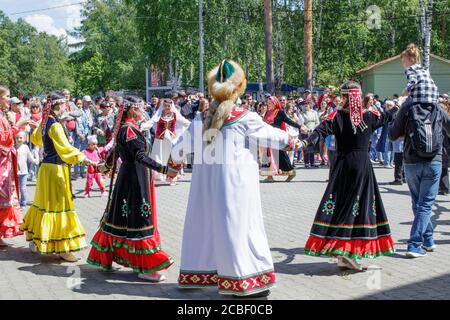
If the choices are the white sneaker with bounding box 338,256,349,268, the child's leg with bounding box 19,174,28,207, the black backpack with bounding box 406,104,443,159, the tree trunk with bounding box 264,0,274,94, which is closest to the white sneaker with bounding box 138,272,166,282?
the white sneaker with bounding box 338,256,349,268

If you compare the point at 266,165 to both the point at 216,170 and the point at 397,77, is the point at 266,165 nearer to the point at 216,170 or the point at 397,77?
the point at 216,170

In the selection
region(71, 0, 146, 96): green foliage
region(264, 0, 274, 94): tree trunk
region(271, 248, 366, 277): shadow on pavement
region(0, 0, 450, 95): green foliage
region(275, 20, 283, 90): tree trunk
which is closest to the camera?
region(271, 248, 366, 277): shadow on pavement

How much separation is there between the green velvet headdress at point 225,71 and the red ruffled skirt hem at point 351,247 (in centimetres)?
214

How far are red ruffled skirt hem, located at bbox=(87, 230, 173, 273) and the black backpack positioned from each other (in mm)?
3107

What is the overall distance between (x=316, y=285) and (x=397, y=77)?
1515 inches

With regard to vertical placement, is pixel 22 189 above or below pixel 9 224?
above

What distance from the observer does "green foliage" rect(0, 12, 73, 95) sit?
74.5m

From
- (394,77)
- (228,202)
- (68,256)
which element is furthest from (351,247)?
(394,77)

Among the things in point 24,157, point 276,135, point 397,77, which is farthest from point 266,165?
point 397,77

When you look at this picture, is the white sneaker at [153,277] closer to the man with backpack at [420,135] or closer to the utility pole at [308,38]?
the man with backpack at [420,135]

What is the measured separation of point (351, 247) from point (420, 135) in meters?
1.60

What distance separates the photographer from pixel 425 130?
7172 millimetres

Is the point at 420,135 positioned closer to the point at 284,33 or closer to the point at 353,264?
the point at 353,264

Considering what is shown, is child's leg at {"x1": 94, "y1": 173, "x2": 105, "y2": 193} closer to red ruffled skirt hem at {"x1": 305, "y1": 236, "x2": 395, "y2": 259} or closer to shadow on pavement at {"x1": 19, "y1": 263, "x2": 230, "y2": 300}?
shadow on pavement at {"x1": 19, "y1": 263, "x2": 230, "y2": 300}
